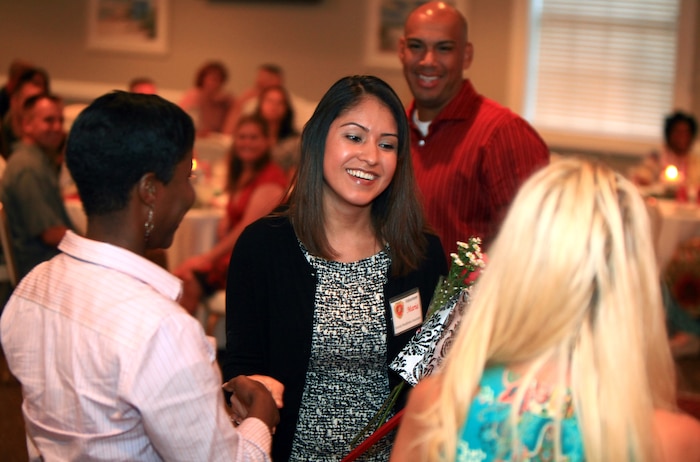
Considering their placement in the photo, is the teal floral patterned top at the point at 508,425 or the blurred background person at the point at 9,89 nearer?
the teal floral patterned top at the point at 508,425

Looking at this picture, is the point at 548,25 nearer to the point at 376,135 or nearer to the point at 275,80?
the point at 275,80

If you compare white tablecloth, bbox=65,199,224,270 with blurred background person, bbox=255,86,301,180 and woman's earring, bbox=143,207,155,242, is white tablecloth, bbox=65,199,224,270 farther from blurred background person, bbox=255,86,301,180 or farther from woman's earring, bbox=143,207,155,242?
woman's earring, bbox=143,207,155,242

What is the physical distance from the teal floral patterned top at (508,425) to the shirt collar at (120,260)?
0.57 meters

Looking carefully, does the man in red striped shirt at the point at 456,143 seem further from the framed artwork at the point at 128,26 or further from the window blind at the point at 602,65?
the framed artwork at the point at 128,26

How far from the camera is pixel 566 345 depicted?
1.37m

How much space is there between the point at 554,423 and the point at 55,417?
83 centimetres

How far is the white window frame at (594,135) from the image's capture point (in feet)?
29.9

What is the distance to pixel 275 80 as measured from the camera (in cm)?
909

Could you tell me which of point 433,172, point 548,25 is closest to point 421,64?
point 433,172

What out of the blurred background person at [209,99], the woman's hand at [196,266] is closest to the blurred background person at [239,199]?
the woman's hand at [196,266]

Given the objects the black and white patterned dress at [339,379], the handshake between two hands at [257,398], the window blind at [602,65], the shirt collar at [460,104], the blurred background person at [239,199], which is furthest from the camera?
the window blind at [602,65]

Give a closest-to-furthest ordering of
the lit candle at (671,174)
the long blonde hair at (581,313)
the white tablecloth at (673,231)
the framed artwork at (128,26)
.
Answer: the long blonde hair at (581,313)
the white tablecloth at (673,231)
the lit candle at (671,174)
the framed artwork at (128,26)

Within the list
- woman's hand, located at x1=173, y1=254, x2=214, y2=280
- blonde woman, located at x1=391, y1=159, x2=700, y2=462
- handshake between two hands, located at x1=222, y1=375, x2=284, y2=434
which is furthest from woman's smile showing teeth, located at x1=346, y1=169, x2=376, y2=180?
woman's hand, located at x1=173, y1=254, x2=214, y2=280

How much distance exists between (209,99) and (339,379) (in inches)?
301
